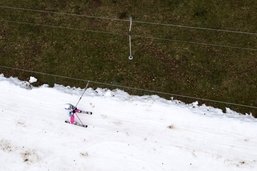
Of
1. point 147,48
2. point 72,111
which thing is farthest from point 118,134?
point 147,48

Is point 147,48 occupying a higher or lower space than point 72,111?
higher

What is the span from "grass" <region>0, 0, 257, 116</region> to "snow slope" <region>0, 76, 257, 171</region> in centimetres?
73

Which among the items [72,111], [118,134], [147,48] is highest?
[147,48]

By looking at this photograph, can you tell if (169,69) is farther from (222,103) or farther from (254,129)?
(254,129)

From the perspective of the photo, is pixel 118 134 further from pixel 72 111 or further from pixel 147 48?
pixel 147 48

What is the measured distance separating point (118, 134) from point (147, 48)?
3801mm

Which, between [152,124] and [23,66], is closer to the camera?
[152,124]

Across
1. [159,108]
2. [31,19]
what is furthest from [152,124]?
[31,19]

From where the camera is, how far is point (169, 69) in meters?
18.0

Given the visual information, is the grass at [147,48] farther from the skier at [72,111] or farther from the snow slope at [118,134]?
the skier at [72,111]

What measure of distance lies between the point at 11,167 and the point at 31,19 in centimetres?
659

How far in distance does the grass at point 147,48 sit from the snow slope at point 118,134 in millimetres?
729

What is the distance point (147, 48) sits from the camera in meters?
18.4

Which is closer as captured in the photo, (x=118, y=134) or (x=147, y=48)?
(x=118, y=134)
